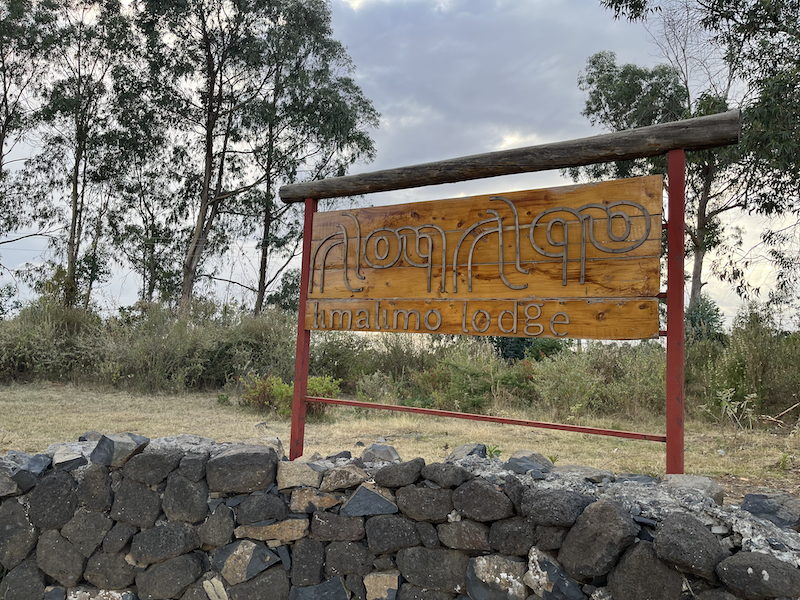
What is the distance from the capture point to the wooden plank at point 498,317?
273 centimetres

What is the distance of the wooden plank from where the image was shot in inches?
108

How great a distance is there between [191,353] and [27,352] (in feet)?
8.28

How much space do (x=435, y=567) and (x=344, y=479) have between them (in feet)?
1.95

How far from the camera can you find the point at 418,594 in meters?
2.68

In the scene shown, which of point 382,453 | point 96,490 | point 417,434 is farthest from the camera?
point 417,434

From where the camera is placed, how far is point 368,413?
7.00m

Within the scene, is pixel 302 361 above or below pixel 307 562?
above

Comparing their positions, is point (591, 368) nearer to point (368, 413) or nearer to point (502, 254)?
point (368, 413)

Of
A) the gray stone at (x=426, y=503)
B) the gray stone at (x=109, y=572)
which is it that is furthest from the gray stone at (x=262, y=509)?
the gray stone at (x=109, y=572)

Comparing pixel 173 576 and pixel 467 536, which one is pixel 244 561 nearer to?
pixel 173 576

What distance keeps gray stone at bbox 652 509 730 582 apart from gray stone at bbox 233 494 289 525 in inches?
68.2

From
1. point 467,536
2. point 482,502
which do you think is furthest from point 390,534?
point 482,502

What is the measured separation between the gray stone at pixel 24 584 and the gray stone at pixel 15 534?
66mm

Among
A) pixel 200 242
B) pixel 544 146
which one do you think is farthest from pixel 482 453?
pixel 200 242
